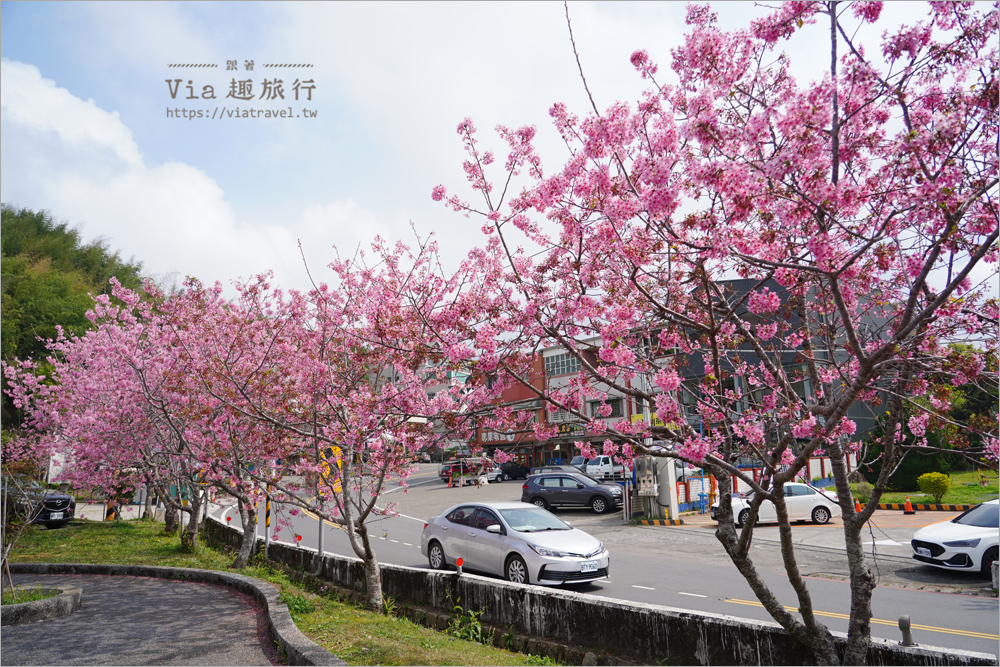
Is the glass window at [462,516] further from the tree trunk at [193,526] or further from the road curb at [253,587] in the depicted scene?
the tree trunk at [193,526]

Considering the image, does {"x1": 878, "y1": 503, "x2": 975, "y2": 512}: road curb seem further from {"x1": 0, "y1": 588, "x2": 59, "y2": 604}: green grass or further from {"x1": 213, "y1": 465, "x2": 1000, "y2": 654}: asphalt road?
{"x1": 0, "y1": 588, "x2": 59, "y2": 604}: green grass

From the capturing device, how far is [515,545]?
10.2 metres

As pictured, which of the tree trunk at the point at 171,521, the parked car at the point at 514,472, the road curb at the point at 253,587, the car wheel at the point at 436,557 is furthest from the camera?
the parked car at the point at 514,472

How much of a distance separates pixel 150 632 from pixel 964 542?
488 inches

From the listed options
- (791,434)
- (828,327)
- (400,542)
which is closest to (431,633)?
(791,434)

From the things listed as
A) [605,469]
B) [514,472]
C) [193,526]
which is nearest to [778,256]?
[193,526]

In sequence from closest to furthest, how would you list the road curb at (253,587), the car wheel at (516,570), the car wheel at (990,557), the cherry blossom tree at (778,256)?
the cherry blossom tree at (778,256)
the road curb at (253,587)
the car wheel at (516,570)
the car wheel at (990,557)

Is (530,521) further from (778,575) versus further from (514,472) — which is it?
(514,472)

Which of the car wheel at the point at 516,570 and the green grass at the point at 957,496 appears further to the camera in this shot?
the green grass at the point at 957,496

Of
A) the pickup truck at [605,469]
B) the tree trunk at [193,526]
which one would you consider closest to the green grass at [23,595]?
the tree trunk at [193,526]

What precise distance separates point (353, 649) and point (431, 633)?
4.34 feet

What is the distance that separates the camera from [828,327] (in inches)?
179

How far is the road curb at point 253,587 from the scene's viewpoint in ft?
19.4

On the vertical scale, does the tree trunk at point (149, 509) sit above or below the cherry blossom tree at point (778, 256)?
below
